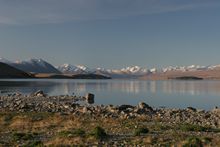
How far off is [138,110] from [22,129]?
69.9ft

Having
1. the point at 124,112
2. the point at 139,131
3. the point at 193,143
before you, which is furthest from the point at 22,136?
the point at 124,112

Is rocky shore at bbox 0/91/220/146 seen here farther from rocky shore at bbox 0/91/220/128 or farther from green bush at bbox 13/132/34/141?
green bush at bbox 13/132/34/141

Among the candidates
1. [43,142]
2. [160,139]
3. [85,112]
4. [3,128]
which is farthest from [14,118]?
[160,139]

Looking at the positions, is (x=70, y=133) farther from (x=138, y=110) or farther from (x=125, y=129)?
(x=138, y=110)

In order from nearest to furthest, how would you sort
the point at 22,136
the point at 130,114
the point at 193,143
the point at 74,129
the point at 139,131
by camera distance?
the point at 193,143
the point at 22,136
the point at 139,131
the point at 74,129
the point at 130,114

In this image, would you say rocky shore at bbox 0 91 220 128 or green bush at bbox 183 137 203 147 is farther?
rocky shore at bbox 0 91 220 128

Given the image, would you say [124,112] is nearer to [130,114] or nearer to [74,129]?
[130,114]

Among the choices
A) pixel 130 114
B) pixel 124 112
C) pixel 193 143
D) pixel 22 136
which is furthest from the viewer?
pixel 124 112

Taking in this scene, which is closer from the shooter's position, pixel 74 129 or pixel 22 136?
pixel 22 136

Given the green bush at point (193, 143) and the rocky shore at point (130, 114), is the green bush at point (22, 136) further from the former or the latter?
the green bush at point (193, 143)

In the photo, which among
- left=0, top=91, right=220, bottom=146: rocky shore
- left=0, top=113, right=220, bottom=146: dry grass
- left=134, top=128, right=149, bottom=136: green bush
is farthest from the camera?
left=0, top=91, right=220, bottom=146: rocky shore

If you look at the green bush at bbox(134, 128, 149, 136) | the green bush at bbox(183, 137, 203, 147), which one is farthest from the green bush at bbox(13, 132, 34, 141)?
the green bush at bbox(183, 137, 203, 147)

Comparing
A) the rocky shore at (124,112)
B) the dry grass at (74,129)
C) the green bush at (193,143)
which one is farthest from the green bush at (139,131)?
the rocky shore at (124,112)

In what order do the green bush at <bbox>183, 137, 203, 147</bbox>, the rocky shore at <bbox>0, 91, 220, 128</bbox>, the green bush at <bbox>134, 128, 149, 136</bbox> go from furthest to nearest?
the rocky shore at <bbox>0, 91, 220, 128</bbox>, the green bush at <bbox>134, 128, 149, 136</bbox>, the green bush at <bbox>183, 137, 203, 147</bbox>
